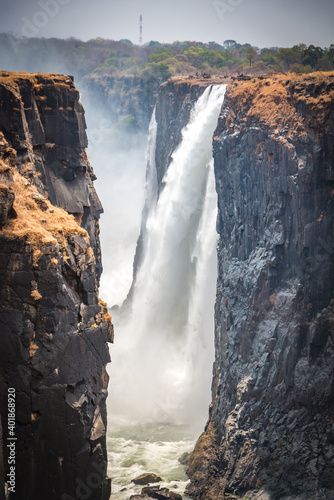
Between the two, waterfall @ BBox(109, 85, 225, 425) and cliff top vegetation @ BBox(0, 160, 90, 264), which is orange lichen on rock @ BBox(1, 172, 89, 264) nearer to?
cliff top vegetation @ BBox(0, 160, 90, 264)

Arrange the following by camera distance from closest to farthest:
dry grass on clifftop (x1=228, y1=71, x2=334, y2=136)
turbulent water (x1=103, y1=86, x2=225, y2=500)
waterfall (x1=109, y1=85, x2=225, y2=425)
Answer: dry grass on clifftop (x1=228, y1=71, x2=334, y2=136)
turbulent water (x1=103, y1=86, x2=225, y2=500)
waterfall (x1=109, y1=85, x2=225, y2=425)

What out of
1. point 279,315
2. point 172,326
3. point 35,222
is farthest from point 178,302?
point 35,222

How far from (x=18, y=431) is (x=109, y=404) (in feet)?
89.5

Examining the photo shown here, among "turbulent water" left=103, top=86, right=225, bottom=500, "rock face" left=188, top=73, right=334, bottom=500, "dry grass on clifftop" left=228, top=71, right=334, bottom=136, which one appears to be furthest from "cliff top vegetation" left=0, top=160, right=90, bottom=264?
"turbulent water" left=103, top=86, right=225, bottom=500

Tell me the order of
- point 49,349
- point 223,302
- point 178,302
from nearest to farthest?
1. point 49,349
2. point 223,302
3. point 178,302

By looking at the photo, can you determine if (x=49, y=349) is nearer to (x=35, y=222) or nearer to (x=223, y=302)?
(x=35, y=222)

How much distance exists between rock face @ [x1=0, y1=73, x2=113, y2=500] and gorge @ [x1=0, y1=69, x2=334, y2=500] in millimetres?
48

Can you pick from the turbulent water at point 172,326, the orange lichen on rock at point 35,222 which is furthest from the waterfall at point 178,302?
the orange lichen on rock at point 35,222

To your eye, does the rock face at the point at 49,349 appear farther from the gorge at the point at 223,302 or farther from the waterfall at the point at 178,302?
the waterfall at the point at 178,302

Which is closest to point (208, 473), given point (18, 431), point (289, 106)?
point (18, 431)

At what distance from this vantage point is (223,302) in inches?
1554

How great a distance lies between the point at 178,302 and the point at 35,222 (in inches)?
1267

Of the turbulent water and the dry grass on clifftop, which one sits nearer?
the dry grass on clifftop

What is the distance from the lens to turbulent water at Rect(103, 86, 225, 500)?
42312 millimetres
